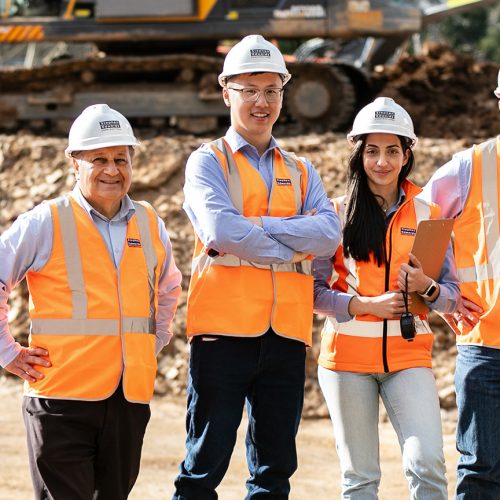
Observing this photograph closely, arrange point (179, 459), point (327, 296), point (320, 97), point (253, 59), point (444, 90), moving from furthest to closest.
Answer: point (444, 90)
point (320, 97)
point (179, 459)
point (327, 296)
point (253, 59)

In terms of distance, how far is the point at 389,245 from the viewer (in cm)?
494

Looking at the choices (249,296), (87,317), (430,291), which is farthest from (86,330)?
(430,291)

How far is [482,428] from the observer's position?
473cm

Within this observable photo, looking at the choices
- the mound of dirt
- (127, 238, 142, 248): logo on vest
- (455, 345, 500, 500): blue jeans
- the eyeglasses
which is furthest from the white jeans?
the mound of dirt

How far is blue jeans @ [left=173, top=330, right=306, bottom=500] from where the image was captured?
470cm

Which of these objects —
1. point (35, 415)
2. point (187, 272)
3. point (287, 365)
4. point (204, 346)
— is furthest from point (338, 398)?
point (187, 272)

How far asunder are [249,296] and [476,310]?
3.25 feet

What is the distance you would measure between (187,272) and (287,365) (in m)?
6.28

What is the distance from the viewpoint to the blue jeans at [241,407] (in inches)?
185

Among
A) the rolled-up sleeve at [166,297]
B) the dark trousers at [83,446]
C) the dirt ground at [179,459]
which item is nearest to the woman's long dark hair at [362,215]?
the rolled-up sleeve at [166,297]

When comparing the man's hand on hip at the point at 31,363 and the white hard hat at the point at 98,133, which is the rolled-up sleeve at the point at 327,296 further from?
the man's hand on hip at the point at 31,363

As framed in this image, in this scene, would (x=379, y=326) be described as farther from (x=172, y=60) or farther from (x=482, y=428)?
(x=172, y=60)

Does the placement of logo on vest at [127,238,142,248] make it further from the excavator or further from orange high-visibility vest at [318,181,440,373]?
the excavator

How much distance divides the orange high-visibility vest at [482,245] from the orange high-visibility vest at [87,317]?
4.63 ft
